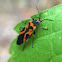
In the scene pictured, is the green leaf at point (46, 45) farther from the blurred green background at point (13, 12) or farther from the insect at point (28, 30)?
the blurred green background at point (13, 12)

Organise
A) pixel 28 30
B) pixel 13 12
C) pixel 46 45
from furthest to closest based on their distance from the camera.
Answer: pixel 13 12 → pixel 28 30 → pixel 46 45

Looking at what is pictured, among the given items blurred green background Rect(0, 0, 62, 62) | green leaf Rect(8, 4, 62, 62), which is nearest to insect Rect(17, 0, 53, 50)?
green leaf Rect(8, 4, 62, 62)

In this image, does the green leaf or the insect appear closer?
the green leaf

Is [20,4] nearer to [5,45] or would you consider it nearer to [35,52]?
[5,45]

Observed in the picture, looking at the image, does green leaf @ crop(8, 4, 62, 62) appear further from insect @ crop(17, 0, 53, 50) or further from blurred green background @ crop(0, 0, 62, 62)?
blurred green background @ crop(0, 0, 62, 62)

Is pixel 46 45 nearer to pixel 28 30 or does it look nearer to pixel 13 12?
pixel 28 30

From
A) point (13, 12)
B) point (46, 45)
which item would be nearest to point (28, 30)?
point (46, 45)
